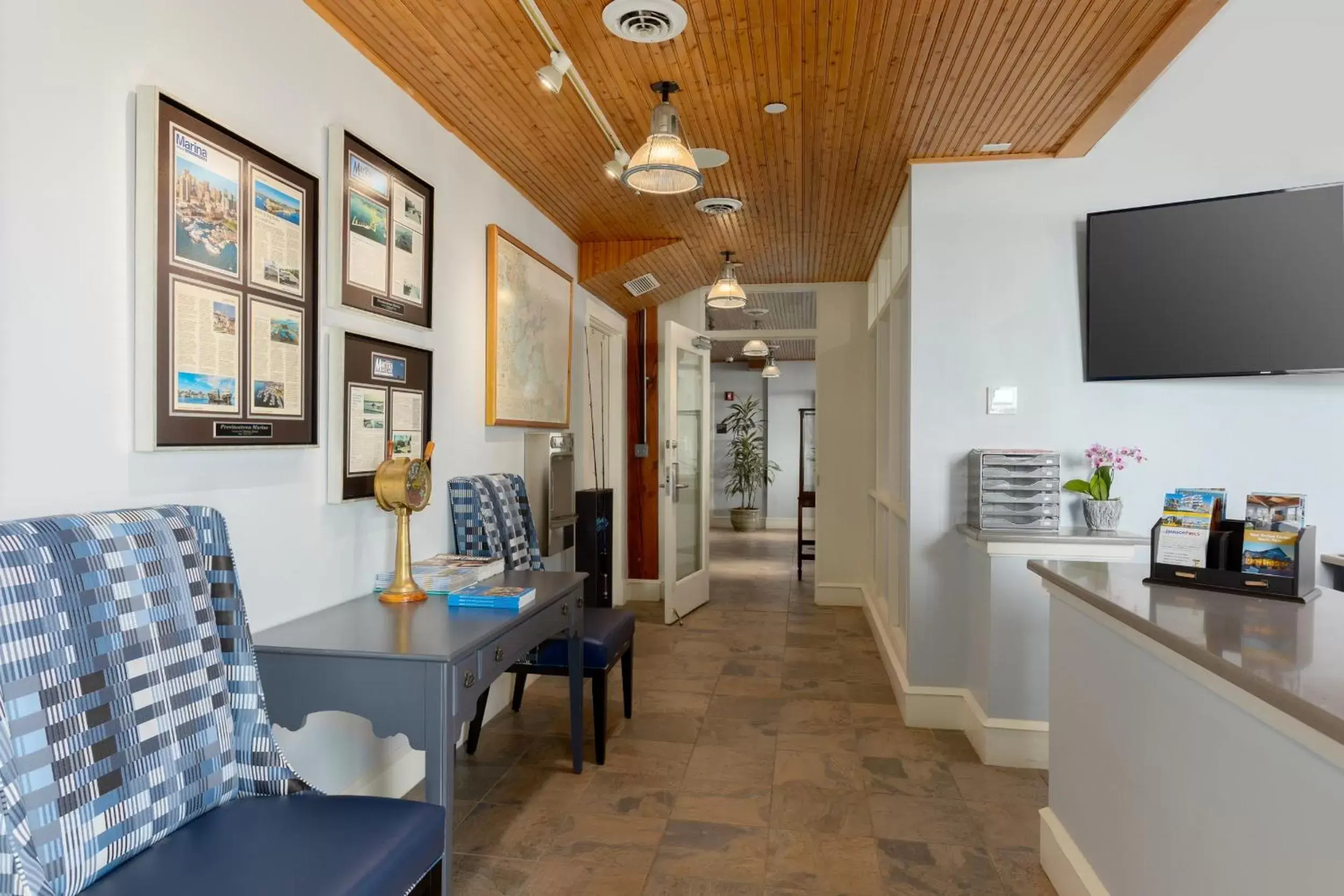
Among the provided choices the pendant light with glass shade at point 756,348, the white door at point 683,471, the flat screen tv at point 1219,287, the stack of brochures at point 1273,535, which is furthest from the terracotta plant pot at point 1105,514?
the pendant light with glass shade at point 756,348

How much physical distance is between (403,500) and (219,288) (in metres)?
0.79

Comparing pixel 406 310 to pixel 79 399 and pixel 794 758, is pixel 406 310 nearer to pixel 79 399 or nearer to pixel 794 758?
pixel 79 399

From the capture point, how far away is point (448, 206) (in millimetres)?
3232

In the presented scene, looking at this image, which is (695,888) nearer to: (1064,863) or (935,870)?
(935,870)

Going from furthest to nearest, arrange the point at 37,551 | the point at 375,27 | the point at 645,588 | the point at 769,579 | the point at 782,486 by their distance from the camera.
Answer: the point at 782,486
the point at 769,579
the point at 645,588
the point at 375,27
the point at 37,551

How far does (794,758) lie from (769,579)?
171 inches

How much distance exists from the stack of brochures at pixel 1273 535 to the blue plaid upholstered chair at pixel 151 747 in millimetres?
1877

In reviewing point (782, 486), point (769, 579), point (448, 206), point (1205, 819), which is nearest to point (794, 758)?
point (1205, 819)

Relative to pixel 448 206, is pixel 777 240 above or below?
above

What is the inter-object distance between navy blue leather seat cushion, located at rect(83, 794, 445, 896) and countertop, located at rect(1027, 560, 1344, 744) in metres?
1.47

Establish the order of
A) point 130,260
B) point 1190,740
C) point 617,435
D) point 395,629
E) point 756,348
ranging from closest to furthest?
1. point 1190,740
2. point 130,260
3. point 395,629
4. point 617,435
5. point 756,348

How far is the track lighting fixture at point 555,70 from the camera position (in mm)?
2482

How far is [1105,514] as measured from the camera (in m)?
3.27

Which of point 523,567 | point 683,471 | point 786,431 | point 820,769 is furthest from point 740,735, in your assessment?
point 786,431
